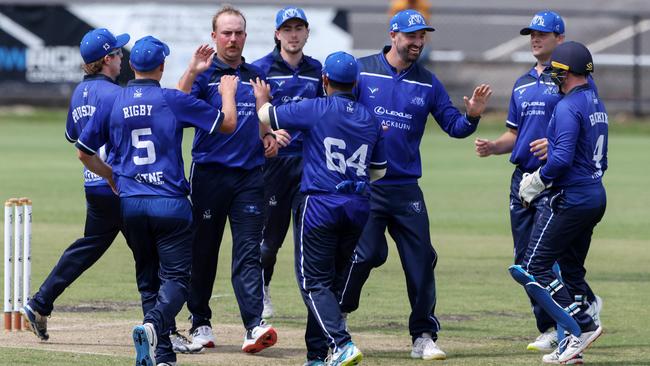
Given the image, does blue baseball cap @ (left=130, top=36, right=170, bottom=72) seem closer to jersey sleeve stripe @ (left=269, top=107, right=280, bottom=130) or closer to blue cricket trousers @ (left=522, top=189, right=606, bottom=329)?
jersey sleeve stripe @ (left=269, top=107, right=280, bottom=130)

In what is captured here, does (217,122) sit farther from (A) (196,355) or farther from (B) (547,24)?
(B) (547,24)

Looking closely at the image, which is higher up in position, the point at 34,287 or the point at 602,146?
the point at 602,146

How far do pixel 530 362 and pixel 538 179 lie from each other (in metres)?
1.32

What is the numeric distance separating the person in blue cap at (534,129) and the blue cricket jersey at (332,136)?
1632 millimetres

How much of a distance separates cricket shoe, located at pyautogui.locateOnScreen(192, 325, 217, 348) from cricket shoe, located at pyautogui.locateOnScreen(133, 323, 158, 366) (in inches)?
56.0

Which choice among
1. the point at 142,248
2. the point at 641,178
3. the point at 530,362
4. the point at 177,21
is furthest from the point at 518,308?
the point at 177,21

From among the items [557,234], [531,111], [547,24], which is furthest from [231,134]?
[547,24]

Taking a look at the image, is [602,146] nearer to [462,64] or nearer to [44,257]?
[44,257]

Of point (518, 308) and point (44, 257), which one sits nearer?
point (518, 308)

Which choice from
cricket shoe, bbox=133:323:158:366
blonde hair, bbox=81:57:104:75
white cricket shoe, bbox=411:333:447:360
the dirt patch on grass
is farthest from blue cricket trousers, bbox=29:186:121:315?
white cricket shoe, bbox=411:333:447:360

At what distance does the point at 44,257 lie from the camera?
14758mm

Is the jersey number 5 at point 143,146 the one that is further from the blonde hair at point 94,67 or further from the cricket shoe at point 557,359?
the cricket shoe at point 557,359

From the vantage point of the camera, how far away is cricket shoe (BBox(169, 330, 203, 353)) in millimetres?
9977

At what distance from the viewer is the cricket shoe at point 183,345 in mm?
9977
